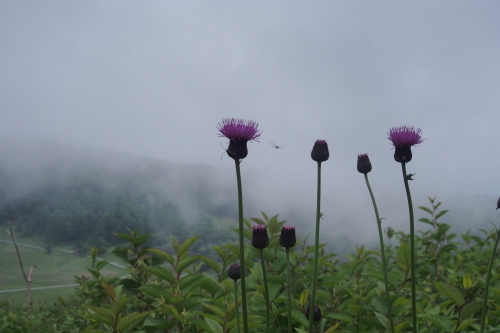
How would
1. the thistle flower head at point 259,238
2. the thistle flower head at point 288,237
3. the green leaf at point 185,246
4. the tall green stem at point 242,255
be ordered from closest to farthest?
1. the tall green stem at point 242,255
2. the thistle flower head at point 259,238
3. the thistle flower head at point 288,237
4. the green leaf at point 185,246

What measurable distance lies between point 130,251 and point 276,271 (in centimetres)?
89

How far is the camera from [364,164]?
5.49ft

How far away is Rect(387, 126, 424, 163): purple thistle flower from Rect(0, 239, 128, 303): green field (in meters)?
4.54

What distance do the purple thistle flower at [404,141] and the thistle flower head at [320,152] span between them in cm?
27

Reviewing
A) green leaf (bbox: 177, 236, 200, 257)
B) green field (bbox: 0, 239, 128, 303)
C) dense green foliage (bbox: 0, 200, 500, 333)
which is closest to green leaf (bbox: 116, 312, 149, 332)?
dense green foliage (bbox: 0, 200, 500, 333)

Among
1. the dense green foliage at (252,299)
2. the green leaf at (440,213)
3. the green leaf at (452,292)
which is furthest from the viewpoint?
the green leaf at (440,213)

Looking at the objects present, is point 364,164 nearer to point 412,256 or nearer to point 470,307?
point 412,256

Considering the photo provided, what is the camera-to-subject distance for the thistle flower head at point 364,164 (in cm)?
166

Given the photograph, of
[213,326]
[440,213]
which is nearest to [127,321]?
[213,326]

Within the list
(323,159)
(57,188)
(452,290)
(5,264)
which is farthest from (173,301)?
(57,188)

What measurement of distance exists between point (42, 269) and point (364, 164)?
580 cm

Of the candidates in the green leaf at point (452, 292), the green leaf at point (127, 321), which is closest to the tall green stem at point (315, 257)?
the green leaf at point (127, 321)

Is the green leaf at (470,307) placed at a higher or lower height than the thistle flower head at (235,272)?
lower

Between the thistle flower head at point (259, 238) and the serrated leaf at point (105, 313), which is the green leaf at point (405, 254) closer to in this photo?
the thistle flower head at point (259, 238)
